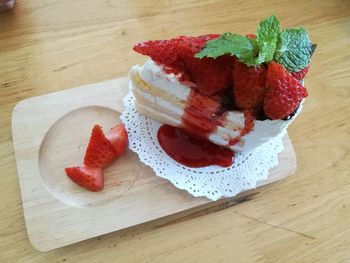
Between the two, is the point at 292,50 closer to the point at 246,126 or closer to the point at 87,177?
the point at 246,126

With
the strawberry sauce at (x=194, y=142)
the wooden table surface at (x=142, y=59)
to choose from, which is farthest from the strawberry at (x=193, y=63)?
the wooden table surface at (x=142, y=59)

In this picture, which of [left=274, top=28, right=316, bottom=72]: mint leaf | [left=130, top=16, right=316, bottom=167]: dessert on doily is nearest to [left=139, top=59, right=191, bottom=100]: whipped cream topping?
[left=130, top=16, right=316, bottom=167]: dessert on doily

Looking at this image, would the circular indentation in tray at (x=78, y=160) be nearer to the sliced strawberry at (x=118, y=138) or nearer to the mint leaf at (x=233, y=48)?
the sliced strawberry at (x=118, y=138)

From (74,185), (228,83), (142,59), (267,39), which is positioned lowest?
(74,185)

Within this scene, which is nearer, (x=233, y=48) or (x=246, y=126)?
(x=233, y=48)

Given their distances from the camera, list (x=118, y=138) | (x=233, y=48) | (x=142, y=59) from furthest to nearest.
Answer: (x=142, y=59), (x=118, y=138), (x=233, y=48)

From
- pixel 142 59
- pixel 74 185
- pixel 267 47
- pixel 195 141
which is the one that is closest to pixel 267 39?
pixel 267 47

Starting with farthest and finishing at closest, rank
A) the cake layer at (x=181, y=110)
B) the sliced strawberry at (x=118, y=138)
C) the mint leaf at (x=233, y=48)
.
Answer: the sliced strawberry at (x=118, y=138) < the cake layer at (x=181, y=110) < the mint leaf at (x=233, y=48)

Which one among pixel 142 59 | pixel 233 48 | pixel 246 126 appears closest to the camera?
pixel 233 48
